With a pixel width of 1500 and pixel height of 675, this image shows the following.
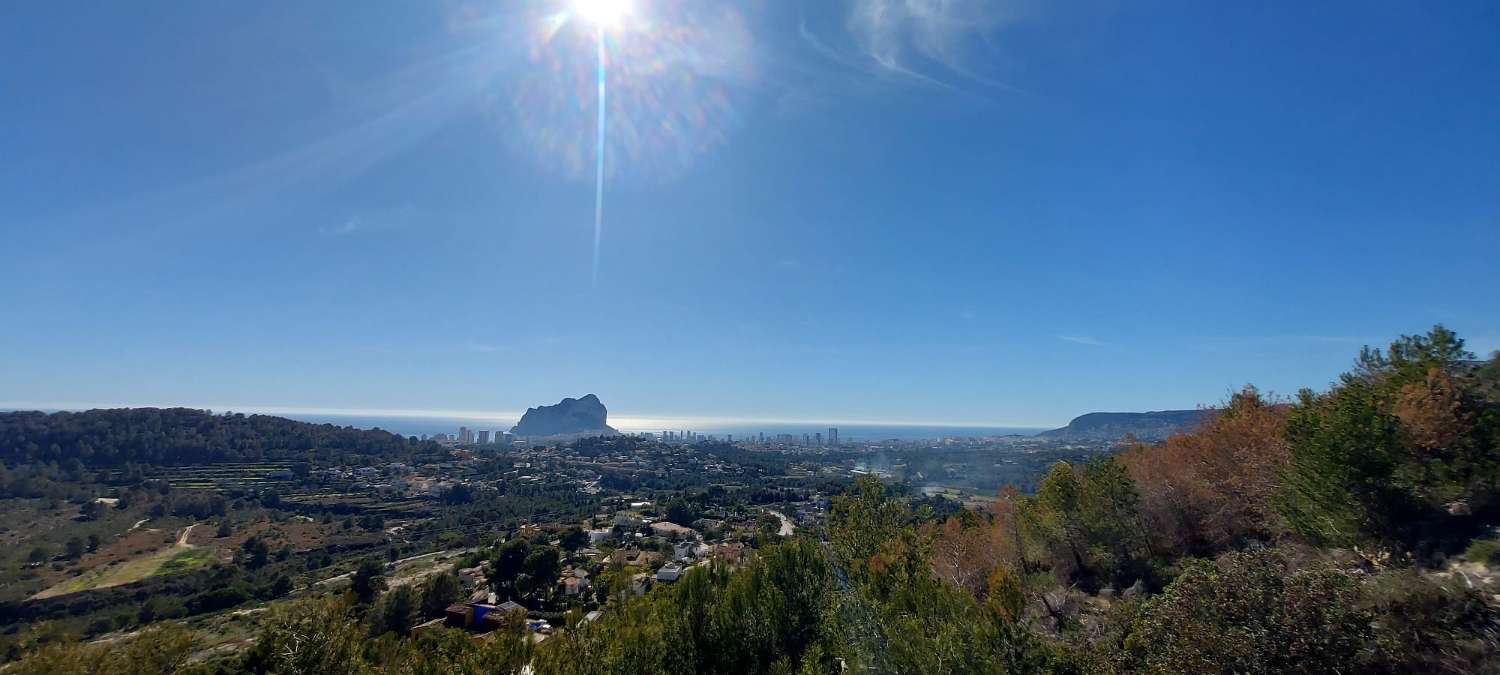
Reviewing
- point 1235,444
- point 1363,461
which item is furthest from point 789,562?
point 1235,444

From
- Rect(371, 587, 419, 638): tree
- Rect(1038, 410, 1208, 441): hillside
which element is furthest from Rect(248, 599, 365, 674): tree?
Rect(1038, 410, 1208, 441): hillside

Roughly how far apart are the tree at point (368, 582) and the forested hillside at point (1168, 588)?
21.4 m

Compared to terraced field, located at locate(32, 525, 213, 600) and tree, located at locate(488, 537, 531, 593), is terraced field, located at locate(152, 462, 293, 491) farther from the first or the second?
tree, located at locate(488, 537, 531, 593)

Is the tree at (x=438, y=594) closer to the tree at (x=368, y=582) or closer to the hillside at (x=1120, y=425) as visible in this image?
the tree at (x=368, y=582)

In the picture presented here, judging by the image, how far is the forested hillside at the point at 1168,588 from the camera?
7699 millimetres

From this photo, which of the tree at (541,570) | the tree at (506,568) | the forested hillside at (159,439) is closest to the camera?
the tree at (541,570)

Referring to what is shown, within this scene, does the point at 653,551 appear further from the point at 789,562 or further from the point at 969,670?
the point at 969,670

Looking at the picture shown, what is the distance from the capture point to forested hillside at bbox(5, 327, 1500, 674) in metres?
7.70

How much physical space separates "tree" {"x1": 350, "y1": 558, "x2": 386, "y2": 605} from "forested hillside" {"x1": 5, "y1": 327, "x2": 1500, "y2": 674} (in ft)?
70.4

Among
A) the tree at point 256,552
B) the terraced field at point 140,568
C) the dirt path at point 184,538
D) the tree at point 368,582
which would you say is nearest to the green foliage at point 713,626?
the tree at point 368,582

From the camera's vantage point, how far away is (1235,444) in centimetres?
1834

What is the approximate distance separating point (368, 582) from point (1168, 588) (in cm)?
4106

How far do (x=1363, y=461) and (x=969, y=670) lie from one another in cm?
Result: 1166

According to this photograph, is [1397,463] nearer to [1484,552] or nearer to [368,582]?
[1484,552]
